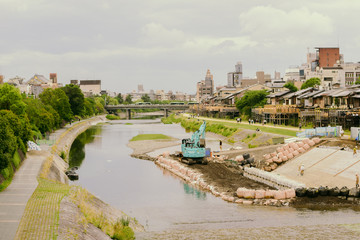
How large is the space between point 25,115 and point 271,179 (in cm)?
3572

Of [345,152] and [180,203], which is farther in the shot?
[345,152]

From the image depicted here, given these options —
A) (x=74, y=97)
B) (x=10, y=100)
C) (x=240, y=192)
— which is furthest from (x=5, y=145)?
(x=74, y=97)

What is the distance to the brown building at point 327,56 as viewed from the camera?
174000 mm

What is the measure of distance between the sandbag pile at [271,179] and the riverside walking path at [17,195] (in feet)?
68.9

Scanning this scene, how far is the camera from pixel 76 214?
27.5 meters

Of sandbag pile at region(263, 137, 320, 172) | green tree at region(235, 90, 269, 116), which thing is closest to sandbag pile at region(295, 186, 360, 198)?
sandbag pile at region(263, 137, 320, 172)

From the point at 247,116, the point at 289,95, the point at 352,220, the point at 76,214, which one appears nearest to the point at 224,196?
the point at 352,220

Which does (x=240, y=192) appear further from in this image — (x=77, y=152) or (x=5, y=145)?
(x=77, y=152)

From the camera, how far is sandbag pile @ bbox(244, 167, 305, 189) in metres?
39.7

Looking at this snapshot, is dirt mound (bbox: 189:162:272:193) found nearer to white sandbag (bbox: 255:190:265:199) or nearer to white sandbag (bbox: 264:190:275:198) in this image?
white sandbag (bbox: 255:190:265:199)

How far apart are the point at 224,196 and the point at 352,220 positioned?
36.3ft

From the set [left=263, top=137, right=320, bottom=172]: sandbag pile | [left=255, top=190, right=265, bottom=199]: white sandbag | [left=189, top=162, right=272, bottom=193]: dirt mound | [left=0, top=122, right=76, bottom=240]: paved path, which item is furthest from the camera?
[left=263, top=137, right=320, bottom=172]: sandbag pile

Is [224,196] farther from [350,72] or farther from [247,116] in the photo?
[350,72]

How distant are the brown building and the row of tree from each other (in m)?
94.7
